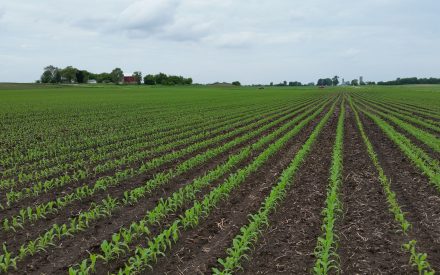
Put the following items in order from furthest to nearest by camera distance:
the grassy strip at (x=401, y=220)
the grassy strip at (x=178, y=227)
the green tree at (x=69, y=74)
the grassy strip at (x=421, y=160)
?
the green tree at (x=69, y=74), the grassy strip at (x=421, y=160), the grassy strip at (x=178, y=227), the grassy strip at (x=401, y=220)

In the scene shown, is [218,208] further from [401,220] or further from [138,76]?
[138,76]

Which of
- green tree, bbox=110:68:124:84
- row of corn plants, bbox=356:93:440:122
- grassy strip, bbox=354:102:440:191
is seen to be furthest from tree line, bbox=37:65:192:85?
grassy strip, bbox=354:102:440:191

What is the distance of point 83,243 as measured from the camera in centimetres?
601

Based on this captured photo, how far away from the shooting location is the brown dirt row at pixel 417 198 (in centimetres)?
604

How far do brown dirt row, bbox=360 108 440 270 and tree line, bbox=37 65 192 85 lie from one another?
139531 mm

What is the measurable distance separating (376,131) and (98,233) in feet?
51.5

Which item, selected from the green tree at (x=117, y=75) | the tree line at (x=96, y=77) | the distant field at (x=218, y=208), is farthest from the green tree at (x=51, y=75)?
the distant field at (x=218, y=208)

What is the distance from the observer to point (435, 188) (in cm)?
884

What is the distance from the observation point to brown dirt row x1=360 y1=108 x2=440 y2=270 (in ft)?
19.8

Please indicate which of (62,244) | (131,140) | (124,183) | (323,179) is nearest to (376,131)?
(323,179)

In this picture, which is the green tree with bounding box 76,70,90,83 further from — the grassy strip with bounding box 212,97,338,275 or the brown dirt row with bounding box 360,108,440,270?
the grassy strip with bounding box 212,97,338,275

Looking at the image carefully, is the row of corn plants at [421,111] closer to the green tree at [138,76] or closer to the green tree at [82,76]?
the green tree at [82,76]

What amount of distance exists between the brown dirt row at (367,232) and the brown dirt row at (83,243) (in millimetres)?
3655

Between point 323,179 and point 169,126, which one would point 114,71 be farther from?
point 323,179
